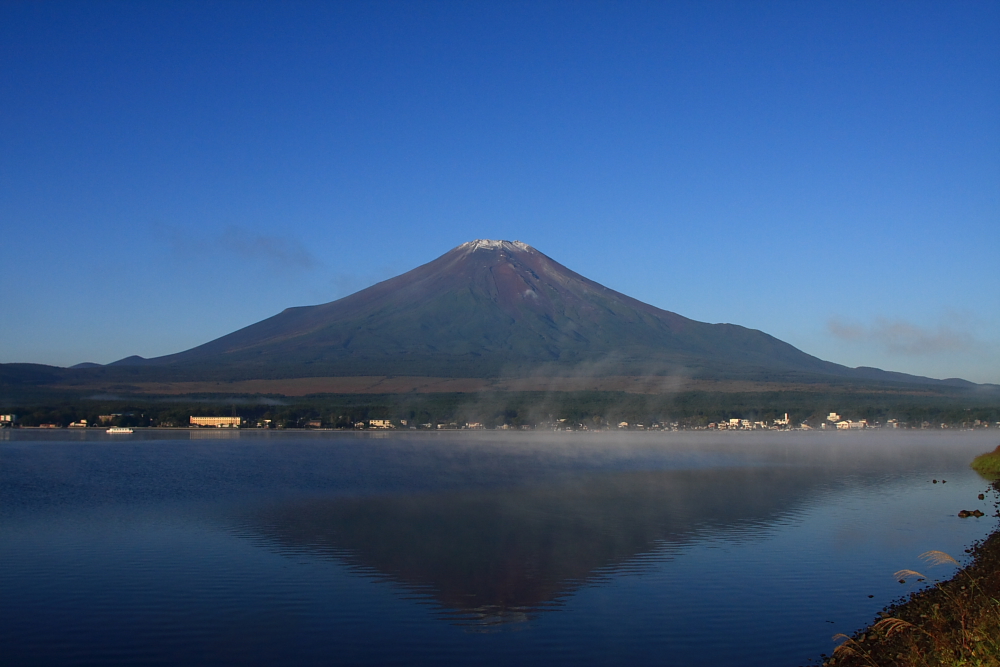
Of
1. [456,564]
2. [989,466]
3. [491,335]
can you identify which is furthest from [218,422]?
[456,564]

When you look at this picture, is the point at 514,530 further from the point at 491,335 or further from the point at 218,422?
the point at 491,335

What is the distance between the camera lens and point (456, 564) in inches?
587

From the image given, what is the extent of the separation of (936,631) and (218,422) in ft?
242

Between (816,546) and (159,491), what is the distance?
18803 millimetres

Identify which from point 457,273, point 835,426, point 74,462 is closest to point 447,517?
point 74,462

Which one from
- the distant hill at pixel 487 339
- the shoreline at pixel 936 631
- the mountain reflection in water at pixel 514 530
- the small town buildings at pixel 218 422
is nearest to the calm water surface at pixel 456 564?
the mountain reflection in water at pixel 514 530

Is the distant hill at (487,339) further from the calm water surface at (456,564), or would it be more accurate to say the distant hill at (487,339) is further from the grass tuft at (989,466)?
the calm water surface at (456,564)

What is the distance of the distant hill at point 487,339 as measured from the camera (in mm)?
103688

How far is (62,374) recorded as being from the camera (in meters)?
97.6

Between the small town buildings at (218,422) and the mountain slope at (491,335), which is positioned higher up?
the mountain slope at (491,335)

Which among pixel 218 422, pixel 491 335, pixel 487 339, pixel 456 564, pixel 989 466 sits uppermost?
pixel 491 335

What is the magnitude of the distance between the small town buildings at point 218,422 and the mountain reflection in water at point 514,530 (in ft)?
176

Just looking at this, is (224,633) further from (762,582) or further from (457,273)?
(457,273)

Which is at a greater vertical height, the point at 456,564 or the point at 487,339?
the point at 487,339
